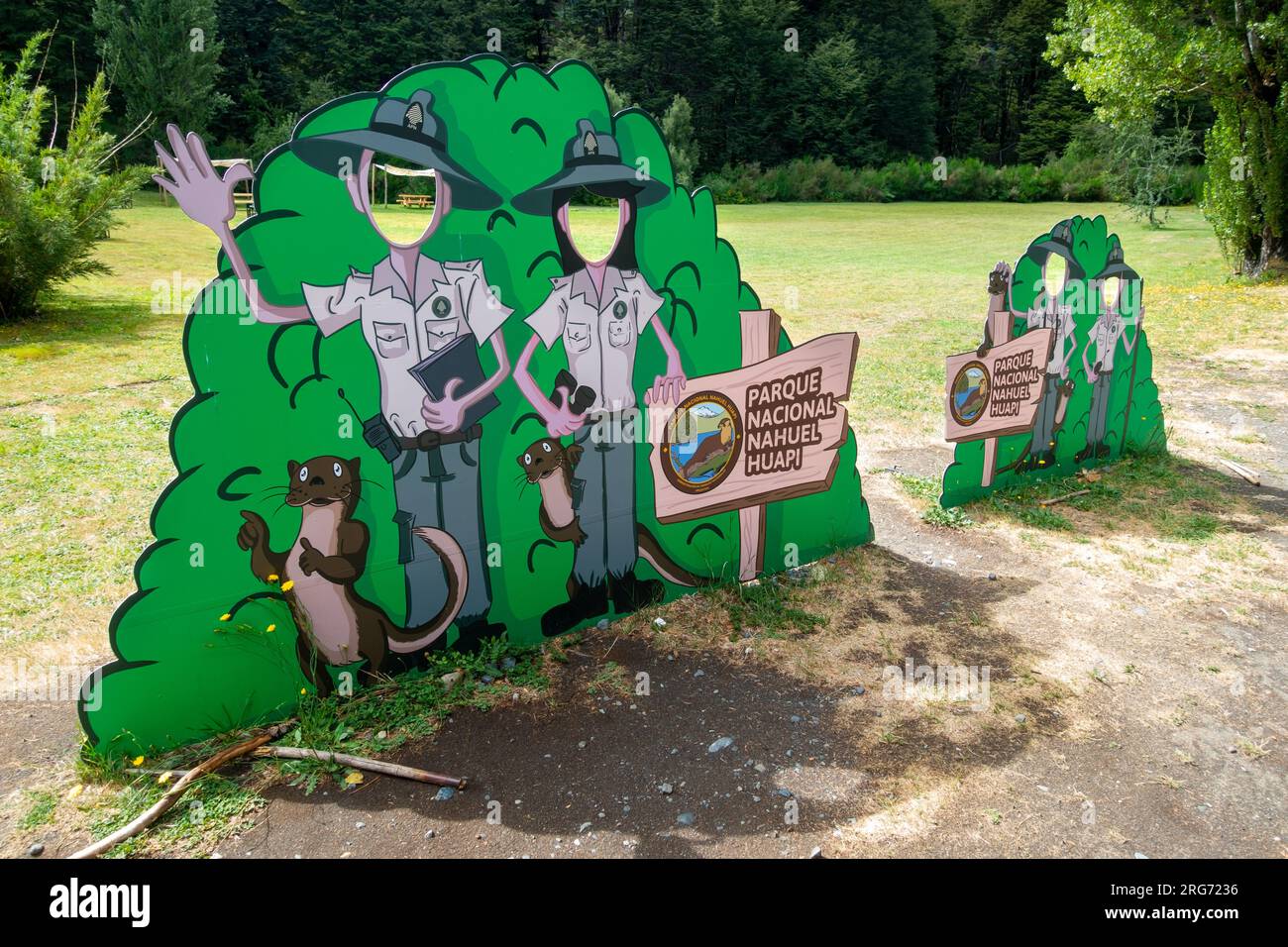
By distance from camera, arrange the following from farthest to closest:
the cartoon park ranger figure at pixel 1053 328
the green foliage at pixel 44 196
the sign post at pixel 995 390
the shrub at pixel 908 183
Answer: the shrub at pixel 908 183 → the green foliage at pixel 44 196 → the cartoon park ranger figure at pixel 1053 328 → the sign post at pixel 995 390

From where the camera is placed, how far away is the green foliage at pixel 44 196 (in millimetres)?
13133

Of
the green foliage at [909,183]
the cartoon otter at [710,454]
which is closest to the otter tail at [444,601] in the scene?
the cartoon otter at [710,454]

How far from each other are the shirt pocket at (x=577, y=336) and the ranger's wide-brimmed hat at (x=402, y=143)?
91 centimetres

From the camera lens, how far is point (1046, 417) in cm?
862

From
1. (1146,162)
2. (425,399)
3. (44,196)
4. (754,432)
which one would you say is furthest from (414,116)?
(1146,162)

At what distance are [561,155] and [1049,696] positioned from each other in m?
4.16

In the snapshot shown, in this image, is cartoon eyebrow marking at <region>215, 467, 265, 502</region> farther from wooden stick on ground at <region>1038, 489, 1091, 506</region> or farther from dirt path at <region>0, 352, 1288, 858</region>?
wooden stick on ground at <region>1038, 489, 1091, 506</region>

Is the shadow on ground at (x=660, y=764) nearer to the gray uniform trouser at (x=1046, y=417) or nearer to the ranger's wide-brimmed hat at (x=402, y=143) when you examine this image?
the ranger's wide-brimmed hat at (x=402, y=143)

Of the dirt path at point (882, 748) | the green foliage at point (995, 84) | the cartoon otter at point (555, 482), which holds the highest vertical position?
the green foliage at point (995, 84)

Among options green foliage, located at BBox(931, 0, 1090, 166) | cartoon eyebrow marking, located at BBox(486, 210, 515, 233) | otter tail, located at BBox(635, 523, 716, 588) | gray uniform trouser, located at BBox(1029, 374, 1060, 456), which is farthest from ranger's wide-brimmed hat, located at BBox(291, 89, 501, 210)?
green foliage, located at BBox(931, 0, 1090, 166)

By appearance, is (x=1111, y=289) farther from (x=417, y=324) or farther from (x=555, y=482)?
(x=417, y=324)

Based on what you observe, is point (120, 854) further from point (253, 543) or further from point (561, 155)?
point (561, 155)

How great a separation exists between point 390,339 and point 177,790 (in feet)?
7.62
